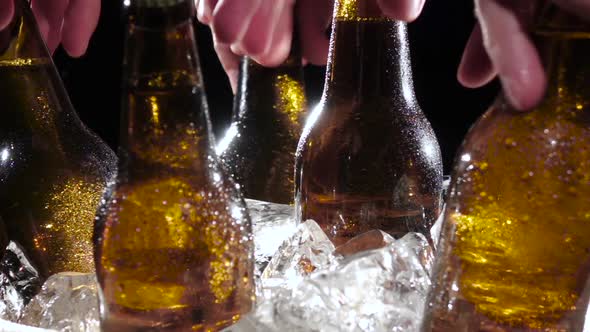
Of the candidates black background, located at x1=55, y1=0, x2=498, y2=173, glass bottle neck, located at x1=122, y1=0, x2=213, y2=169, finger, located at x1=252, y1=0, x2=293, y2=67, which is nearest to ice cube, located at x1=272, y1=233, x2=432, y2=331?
glass bottle neck, located at x1=122, y1=0, x2=213, y2=169

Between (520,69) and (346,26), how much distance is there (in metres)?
0.34

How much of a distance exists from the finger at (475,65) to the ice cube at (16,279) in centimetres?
48

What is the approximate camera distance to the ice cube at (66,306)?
568 millimetres

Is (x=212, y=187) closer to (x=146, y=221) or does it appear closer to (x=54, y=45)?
(x=146, y=221)

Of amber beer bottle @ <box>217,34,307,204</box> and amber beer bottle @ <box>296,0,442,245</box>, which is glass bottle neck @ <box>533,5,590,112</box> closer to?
amber beer bottle @ <box>296,0,442,245</box>

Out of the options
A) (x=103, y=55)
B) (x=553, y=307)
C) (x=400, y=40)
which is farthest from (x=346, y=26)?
(x=103, y=55)

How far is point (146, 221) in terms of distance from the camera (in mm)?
477

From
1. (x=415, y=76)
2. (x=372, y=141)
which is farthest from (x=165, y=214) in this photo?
(x=415, y=76)

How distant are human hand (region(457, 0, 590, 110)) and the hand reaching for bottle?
0.56 metres

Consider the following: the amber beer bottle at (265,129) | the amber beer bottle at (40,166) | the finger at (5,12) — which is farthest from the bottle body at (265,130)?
the finger at (5,12)

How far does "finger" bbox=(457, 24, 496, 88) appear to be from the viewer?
517 millimetres

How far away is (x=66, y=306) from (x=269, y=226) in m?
0.30

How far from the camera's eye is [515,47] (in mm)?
400

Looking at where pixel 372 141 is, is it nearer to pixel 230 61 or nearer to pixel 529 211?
pixel 529 211
